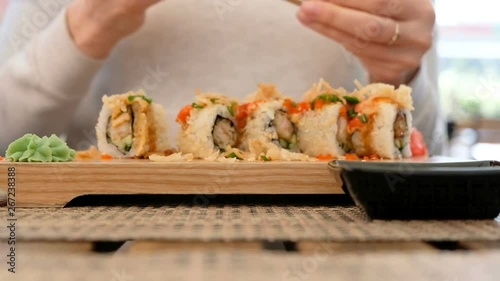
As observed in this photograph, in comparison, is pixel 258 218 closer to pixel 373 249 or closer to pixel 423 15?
pixel 373 249

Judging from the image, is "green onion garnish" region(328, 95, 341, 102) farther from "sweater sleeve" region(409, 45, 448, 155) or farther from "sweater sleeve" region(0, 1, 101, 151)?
"sweater sleeve" region(0, 1, 101, 151)

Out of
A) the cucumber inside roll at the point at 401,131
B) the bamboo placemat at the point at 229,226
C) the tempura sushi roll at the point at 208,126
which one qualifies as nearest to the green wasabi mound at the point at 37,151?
the bamboo placemat at the point at 229,226

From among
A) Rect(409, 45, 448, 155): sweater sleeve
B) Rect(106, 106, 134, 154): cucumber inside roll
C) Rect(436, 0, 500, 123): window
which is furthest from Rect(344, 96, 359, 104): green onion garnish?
Rect(436, 0, 500, 123): window

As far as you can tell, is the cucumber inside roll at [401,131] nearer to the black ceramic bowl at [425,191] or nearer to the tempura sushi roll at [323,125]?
the tempura sushi roll at [323,125]

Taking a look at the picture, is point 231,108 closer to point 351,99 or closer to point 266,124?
point 266,124

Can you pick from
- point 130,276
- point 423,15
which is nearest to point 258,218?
point 130,276

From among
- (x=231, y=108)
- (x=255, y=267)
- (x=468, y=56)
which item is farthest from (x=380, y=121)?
(x=468, y=56)
